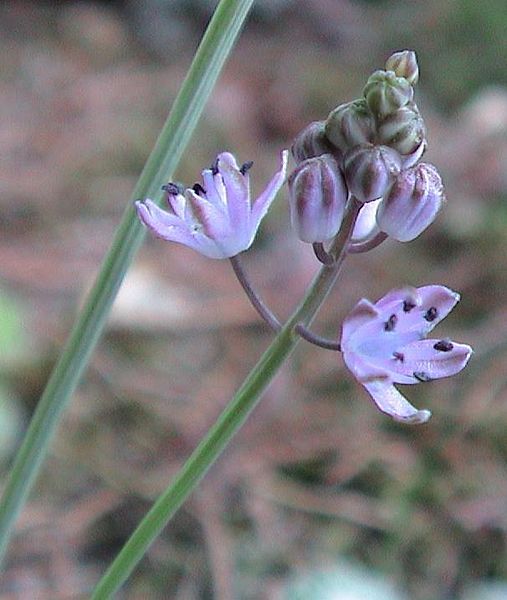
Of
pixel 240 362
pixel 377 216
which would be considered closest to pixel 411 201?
pixel 377 216

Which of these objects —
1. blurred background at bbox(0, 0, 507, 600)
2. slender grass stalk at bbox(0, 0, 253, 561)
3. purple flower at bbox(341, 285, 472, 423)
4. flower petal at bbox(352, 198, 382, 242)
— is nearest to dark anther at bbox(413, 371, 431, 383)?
purple flower at bbox(341, 285, 472, 423)

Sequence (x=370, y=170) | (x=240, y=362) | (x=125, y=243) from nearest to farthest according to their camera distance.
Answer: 1. (x=370, y=170)
2. (x=125, y=243)
3. (x=240, y=362)

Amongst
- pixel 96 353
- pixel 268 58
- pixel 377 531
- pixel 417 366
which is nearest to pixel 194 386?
pixel 96 353

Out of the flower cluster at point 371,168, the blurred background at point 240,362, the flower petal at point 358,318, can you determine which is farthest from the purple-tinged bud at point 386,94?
the blurred background at point 240,362

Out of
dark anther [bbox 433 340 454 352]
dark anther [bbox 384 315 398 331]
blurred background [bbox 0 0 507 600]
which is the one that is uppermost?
blurred background [bbox 0 0 507 600]

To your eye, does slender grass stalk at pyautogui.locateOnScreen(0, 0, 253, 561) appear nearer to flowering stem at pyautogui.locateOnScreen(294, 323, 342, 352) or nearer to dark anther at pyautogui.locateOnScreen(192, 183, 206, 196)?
dark anther at pyautogui.locateOnScreen(192, 183, 206, 196)

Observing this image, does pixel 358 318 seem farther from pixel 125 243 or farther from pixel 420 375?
pixel 125 243

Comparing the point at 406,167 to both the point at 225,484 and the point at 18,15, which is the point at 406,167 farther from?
the point at 18,15
